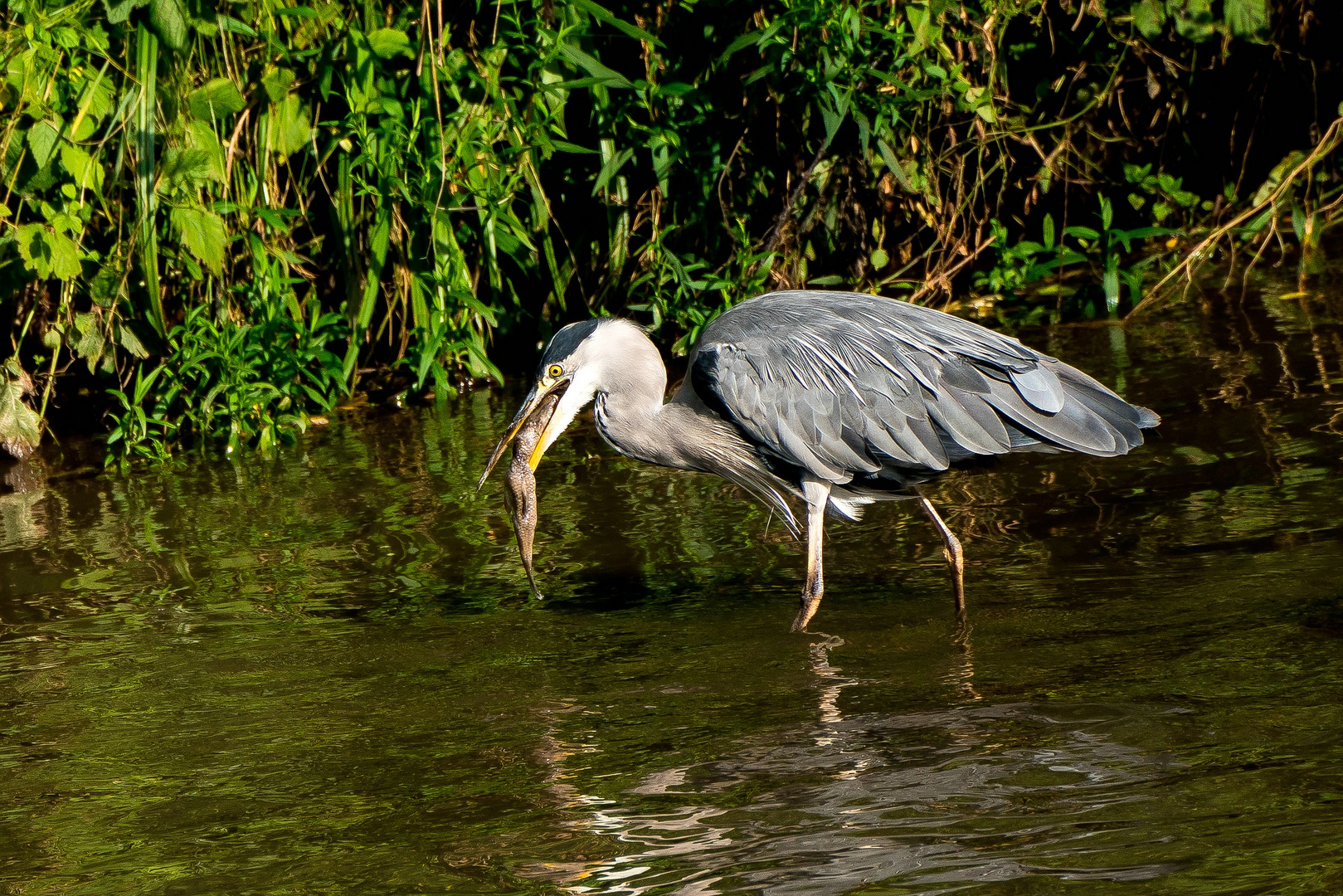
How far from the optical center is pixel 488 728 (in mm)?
3920

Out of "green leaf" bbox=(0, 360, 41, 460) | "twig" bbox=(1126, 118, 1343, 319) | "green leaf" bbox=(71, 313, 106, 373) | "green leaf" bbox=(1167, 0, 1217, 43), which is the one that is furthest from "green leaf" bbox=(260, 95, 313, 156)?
"green leaf" bbox=(1167, 0, 1217, 43)

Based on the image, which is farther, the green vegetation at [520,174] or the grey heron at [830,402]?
the green vegetation at [520,174]

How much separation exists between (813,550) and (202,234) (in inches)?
126

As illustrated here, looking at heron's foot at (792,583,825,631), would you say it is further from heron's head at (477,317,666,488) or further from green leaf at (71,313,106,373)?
green leaf at (71,313,106,373)

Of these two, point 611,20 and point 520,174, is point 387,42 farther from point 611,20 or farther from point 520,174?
point 611,20

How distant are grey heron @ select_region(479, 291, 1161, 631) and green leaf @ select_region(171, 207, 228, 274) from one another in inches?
80.5

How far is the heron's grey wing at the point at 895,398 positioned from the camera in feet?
15.3

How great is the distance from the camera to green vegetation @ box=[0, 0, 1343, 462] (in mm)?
6395

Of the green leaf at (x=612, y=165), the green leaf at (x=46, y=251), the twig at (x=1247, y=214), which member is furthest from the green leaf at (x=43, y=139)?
the twig at (x=1247, y=214)

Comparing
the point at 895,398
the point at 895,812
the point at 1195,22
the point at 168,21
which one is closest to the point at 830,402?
the point at 895,398

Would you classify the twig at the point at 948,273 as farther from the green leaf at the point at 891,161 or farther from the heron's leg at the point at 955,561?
the heron's leg at the point at 955,561

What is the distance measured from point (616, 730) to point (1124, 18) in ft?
18.1

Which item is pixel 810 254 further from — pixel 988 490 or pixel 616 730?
pixel 616 730

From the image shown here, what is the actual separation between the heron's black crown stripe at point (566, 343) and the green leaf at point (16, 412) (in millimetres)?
2864
